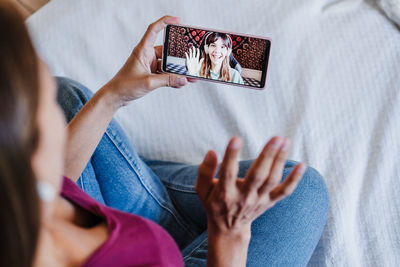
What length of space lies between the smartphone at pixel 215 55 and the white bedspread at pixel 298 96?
146 millimetres

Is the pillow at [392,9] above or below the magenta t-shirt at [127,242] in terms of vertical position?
above

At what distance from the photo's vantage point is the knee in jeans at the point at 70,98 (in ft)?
2.68

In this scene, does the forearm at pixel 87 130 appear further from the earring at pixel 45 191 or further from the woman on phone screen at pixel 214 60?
the earring at pixel 45 191

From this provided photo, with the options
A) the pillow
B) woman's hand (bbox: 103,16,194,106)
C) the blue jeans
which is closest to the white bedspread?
the pillow

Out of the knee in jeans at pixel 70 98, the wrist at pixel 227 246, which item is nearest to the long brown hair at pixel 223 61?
the knee in jeans at pixel 70 98

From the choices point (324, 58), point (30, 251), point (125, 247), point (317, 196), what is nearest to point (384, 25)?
point (324, 58)

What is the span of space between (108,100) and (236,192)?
34cm

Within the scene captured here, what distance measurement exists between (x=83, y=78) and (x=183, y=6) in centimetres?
33

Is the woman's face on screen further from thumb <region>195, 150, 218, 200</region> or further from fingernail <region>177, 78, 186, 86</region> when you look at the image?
thumb <region>195, 150, 218, 200</region>

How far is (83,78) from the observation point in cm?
104

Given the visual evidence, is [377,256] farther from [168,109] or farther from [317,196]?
[168,109]

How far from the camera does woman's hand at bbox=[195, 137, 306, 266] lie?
1.64 feet

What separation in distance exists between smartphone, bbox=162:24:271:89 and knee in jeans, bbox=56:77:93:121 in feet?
0.60

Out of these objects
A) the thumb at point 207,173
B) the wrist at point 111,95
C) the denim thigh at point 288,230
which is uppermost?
the wrist at point 111,95
